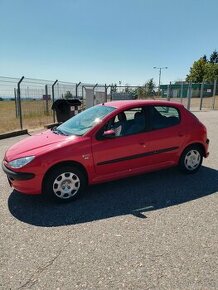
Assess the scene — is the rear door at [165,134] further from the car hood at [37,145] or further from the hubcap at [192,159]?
the car hood at [37,145]

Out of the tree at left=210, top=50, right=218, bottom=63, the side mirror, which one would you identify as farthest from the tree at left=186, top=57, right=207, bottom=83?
the side mirror

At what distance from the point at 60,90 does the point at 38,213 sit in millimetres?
11791

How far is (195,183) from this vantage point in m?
5.01

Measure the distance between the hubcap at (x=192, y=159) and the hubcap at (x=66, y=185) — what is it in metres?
2.29

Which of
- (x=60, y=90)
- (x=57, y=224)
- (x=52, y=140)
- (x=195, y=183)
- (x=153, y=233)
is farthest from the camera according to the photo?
(x=60, y=90)

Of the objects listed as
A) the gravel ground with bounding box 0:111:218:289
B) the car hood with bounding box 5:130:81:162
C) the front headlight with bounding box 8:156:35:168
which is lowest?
the gravel ground with bounding box 0:111:218:289

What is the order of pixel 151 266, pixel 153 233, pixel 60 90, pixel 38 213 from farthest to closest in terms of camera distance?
pixel 60 90, pixel 38 213, pixel 153 233, pixel 151 266

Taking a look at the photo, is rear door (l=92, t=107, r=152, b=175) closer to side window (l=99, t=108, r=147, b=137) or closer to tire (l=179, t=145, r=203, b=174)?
side window (l=99, t=108, r=147, b=137)

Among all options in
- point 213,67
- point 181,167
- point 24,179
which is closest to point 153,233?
point 24,179

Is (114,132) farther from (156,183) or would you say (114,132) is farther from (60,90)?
(60,90)

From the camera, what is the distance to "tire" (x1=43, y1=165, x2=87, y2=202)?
411 cm

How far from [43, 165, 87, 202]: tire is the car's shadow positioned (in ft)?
0.44

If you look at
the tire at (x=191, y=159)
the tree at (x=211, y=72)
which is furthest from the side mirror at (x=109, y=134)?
the tree at (x=211, y=72)

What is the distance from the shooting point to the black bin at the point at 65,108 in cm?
1260
